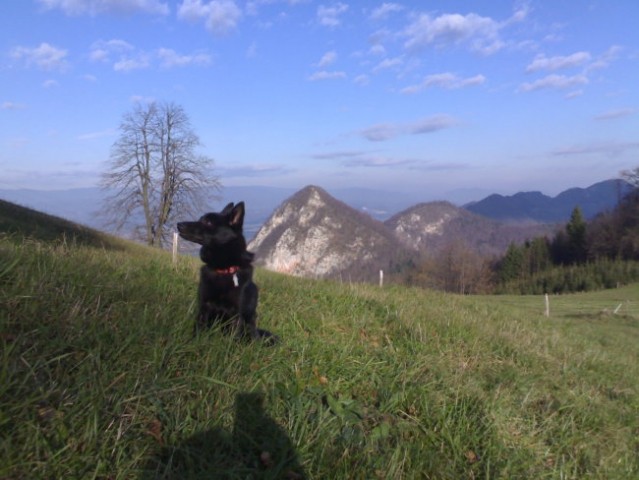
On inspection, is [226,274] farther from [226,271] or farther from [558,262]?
[558,262]

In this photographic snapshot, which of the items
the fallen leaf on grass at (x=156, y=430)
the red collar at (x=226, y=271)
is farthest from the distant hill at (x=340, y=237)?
the fallen leaf on grass at (x=156, y=430)

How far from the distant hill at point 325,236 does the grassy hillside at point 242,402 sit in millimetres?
98698

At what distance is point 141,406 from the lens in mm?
2711

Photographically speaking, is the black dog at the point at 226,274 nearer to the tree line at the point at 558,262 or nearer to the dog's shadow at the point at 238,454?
the dog's shadow at the point at 238,454

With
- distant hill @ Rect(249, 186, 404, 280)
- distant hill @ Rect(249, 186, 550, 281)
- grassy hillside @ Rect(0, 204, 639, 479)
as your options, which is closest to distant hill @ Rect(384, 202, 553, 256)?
distant hill @ Rect(249, 186, 550, 281)

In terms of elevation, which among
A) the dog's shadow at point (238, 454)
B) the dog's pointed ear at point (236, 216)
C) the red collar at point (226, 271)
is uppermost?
the dog's pointed ear at point (236, 216)

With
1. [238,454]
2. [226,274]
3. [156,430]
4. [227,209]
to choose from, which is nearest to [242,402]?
[238,454]

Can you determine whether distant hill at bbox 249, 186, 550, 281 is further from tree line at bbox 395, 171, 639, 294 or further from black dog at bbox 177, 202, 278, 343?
black dog at bbox 177, 202, 278, 343

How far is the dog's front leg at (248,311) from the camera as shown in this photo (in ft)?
13.9

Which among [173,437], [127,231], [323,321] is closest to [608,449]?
[323,321]

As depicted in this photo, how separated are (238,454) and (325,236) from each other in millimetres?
128084

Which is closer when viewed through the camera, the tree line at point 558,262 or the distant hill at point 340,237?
the tree line at point 558,262

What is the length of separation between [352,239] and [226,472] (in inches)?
5049

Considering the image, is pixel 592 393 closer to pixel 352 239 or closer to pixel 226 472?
pixel 226 472
